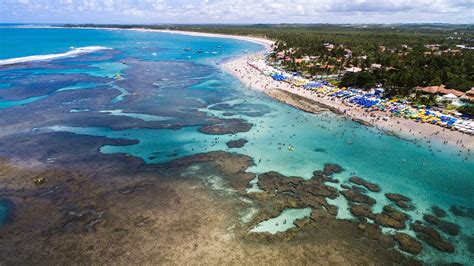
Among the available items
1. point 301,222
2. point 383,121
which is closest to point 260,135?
point 301,222

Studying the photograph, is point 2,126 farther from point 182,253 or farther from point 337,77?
point 337,77

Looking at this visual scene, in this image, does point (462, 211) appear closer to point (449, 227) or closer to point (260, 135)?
point (449, 227)

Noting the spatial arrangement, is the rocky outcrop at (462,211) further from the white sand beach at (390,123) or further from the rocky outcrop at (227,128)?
the rocky outcrop at (227,128)

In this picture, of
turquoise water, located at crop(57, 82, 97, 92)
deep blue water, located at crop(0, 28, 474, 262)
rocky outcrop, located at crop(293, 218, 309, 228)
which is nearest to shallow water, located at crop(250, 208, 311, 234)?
rocky outcrop, located at crop(293, 218, 309, 228)

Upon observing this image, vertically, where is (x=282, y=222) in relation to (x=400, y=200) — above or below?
below

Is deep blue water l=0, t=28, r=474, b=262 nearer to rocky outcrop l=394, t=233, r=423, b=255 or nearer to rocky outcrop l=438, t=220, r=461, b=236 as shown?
rocky outcrop l=438, t=220, r=461, b=236

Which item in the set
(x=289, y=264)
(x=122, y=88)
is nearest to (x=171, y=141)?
(x=289, y=264)

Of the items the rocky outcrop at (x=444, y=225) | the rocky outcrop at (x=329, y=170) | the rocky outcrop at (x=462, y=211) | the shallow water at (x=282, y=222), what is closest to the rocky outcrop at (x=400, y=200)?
the rocky outcrop at (x=444, y=225)
